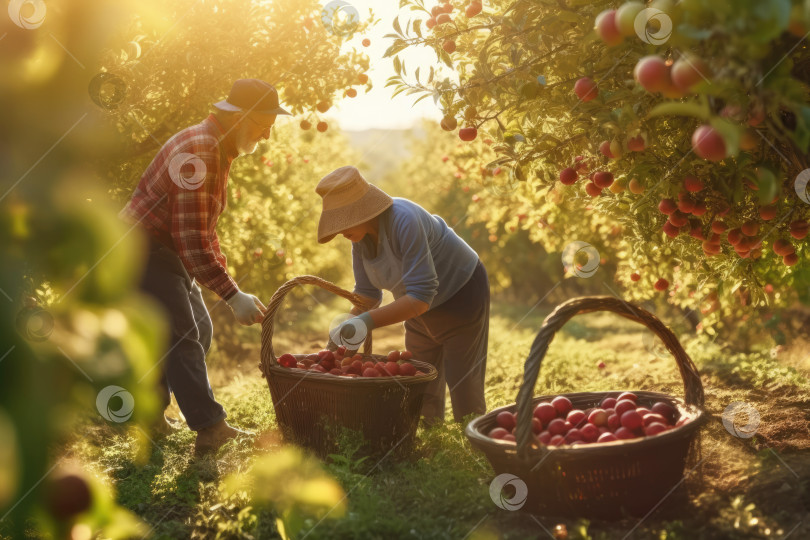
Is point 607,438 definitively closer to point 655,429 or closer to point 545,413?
point 655,429

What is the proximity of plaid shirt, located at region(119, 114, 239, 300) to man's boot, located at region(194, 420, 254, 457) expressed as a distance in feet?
2.60

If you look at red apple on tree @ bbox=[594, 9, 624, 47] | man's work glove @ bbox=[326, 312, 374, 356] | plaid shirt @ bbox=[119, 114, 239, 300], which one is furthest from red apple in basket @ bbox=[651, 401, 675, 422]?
plaid shirt @ bbox=[119, 114, 239, 300]

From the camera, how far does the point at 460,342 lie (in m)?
4.10

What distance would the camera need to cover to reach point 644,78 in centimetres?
181

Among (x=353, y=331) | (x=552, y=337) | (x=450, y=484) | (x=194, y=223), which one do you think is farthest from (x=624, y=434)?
(x=194, y=223)

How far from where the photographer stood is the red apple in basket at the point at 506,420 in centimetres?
280

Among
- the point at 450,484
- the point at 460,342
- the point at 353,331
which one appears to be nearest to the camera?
the point at 450,484

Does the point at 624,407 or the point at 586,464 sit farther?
the point at 624,407

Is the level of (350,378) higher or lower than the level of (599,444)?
higher

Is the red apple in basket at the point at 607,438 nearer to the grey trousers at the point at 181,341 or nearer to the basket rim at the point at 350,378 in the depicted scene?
the basket rim at the point at 350,378

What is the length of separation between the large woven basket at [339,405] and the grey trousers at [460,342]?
0.65m

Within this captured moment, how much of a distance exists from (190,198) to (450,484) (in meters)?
1.92

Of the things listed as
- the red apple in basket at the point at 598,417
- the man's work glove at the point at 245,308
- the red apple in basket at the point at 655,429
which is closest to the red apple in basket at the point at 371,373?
the man's work glove at the point at 245,308

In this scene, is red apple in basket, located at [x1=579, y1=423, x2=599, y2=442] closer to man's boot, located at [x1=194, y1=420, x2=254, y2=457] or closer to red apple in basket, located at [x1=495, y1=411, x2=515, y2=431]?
red apple in basket, located at [x1=495, y1=411, x2=515, y2=431]
